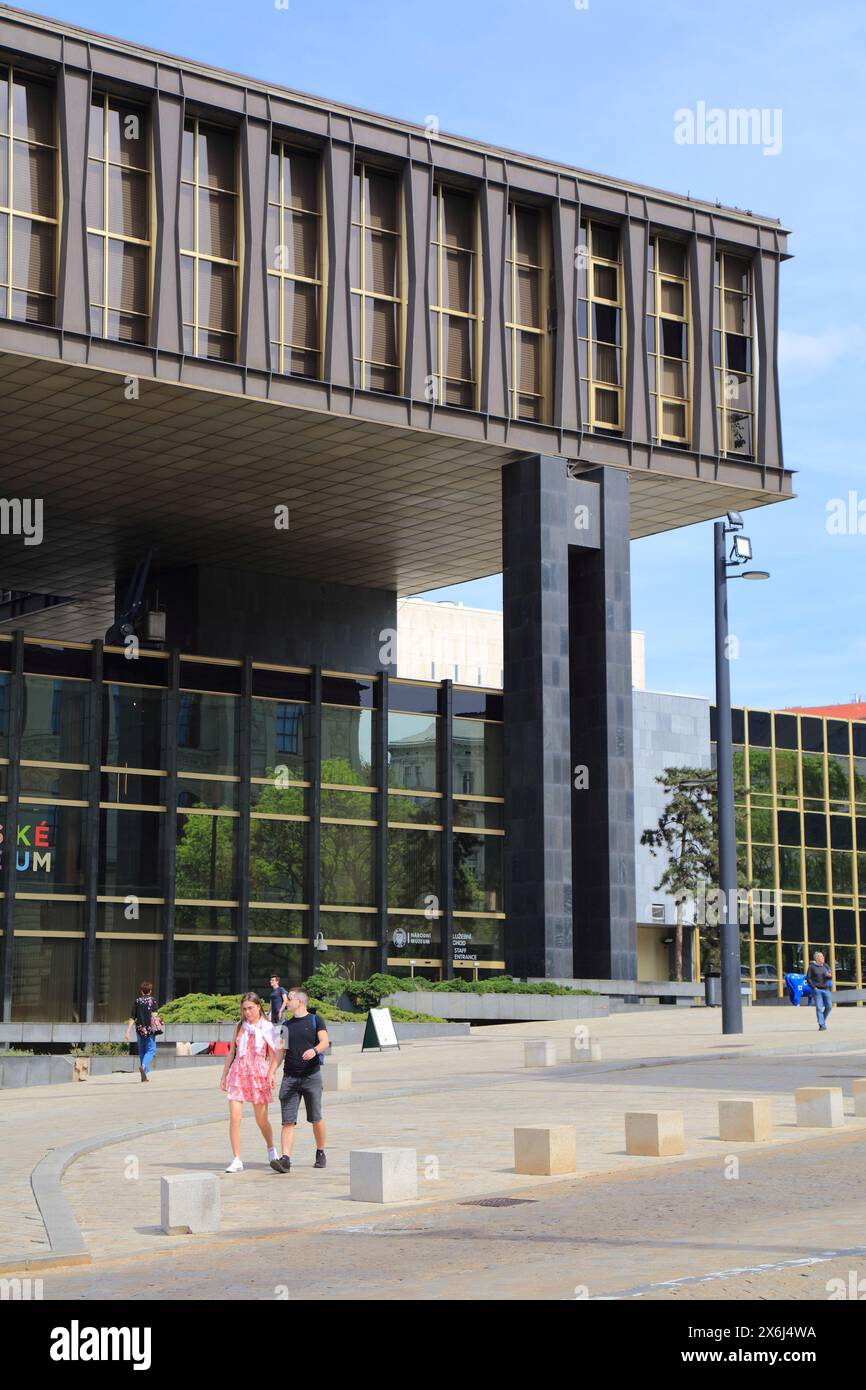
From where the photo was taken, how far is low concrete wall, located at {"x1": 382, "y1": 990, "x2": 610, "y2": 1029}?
146ft

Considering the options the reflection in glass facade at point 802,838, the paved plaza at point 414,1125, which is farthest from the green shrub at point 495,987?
the reflection in glass facade at point 802,838

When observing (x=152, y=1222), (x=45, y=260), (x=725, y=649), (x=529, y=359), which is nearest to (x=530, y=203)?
(x=529, y=359)

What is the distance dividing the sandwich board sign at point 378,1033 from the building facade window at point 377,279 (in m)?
16.8

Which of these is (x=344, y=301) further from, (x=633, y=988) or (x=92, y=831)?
(x=633, y=988)

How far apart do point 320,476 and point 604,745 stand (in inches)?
418

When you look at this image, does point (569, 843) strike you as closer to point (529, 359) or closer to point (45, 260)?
point (529, 359)

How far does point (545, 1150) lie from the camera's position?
17250 millimetres

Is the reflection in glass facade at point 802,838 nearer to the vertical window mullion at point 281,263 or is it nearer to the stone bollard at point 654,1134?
the vertical window mullion at point 281,263

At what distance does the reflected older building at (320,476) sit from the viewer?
42.9m

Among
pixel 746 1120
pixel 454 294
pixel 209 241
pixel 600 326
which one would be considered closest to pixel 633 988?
pixel 600 326

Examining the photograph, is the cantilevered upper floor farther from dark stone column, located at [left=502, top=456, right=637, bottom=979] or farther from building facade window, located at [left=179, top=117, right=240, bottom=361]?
dark stone column, located at [left=502, top=456, right=637, bottom=979]

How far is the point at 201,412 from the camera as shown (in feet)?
146
